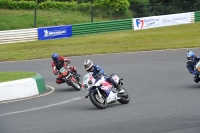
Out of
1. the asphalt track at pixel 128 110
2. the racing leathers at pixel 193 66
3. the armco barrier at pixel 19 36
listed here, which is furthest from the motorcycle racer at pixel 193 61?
the armco barrier at pixel 19 36

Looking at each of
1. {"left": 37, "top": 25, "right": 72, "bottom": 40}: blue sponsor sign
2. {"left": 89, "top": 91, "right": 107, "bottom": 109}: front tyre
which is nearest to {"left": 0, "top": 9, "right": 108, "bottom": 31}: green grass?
{"left": 37, "top": 25, "right": 72, "bottom": 40}: blue sponsor sign

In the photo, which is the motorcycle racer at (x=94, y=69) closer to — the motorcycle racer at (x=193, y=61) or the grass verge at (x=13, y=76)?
the motorcycle racer at (x=193, y=61)

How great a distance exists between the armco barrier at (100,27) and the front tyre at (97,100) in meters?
25.1

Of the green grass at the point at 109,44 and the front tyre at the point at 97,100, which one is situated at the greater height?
the front tyre at the point at 97,100

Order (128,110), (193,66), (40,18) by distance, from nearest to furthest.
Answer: (128,110)
(193,66)
(40,18)

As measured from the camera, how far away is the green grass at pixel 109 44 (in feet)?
97.9

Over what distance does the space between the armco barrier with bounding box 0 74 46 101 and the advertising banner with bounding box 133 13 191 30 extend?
2415 centimetres

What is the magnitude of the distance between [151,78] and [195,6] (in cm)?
3002

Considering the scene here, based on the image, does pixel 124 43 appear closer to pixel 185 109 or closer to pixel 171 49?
pixel 171 49

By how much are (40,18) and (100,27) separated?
7.32 m

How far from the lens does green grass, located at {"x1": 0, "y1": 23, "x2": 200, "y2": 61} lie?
29828mm

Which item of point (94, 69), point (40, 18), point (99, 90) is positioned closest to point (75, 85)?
point (94, 69)

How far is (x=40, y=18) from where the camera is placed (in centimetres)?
4425

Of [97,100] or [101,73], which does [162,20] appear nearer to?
[101,73]
